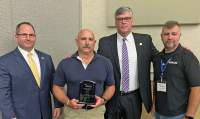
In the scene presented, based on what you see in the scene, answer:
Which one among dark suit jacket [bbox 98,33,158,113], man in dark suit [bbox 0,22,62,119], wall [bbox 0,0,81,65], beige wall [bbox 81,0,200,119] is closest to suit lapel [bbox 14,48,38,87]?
man in dark suit [bbox 0,22,62,119]

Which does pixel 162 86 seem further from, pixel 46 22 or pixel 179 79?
pixel 46 22

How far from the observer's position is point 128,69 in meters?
3.11

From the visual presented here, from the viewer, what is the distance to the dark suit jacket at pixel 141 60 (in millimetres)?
3109

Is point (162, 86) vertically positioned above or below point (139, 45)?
below

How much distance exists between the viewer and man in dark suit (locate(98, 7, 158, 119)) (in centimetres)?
311

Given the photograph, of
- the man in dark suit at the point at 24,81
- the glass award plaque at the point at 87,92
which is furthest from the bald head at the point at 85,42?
the man in dark suit at the point at 24,81

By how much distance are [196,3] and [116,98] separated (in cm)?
144

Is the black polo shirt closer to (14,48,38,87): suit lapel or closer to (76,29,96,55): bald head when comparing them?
(76,29,96,55): bald head

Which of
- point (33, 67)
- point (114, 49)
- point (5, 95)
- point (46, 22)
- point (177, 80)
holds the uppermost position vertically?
point (46, 22)

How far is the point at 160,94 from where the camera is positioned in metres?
2.87

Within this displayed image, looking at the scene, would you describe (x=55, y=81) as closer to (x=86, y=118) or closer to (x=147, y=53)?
(x=86, y=118)

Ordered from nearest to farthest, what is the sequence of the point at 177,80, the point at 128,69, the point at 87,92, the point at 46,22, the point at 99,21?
the point at 87,92, the point at 177,80, the point at 128,69, the point at 46,22, the point at 99,21

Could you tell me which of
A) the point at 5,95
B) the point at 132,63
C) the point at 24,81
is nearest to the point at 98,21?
the point at 132,63

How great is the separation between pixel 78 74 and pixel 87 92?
19 centimetres
